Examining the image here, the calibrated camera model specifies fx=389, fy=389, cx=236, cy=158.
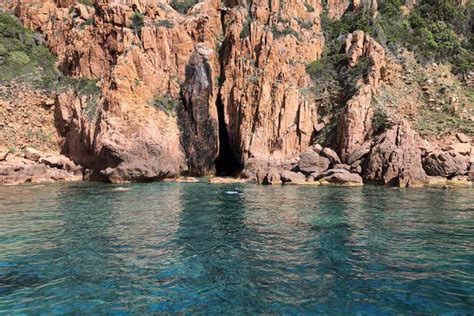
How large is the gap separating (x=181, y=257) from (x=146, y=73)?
42.0 meters

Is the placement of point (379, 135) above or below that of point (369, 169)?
above

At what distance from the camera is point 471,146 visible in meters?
44.7

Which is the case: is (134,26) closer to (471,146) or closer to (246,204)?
(246,204)

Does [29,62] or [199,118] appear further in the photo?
[29,62]

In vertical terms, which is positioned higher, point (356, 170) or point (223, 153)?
point (223, 153)

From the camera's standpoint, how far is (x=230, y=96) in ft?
182

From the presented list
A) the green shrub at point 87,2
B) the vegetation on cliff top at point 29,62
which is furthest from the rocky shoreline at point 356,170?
the green shrub at point 87,2

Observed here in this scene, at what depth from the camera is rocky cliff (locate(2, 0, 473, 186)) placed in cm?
4522

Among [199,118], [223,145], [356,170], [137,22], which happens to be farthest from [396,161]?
[137,22]

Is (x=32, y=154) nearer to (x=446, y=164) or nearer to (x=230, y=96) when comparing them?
(x=230, y=96)

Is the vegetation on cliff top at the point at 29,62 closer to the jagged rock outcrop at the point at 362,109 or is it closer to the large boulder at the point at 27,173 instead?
the large boulder at the point at 27,173

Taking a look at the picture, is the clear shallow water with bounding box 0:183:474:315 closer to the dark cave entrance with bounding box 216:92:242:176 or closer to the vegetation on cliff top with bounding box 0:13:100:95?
the dark cave entrance with bounding box 216:92:242:176

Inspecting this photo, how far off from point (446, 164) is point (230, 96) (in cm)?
2886

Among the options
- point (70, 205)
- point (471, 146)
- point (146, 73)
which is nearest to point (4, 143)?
point (146, 73)
